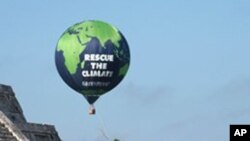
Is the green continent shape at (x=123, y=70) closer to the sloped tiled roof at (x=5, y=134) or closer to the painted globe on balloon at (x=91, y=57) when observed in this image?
the painted globe on balloon at (x=91, y=57)

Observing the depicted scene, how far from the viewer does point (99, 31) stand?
203 feet

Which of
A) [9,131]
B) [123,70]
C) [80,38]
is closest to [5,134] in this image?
[9,131]

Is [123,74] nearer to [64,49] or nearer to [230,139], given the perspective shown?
[64,49]

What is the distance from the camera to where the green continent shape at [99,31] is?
61.8m

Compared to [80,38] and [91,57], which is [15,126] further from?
[80,38]

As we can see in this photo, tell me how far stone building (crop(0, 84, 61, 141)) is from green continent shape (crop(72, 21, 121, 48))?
7296 millimetres

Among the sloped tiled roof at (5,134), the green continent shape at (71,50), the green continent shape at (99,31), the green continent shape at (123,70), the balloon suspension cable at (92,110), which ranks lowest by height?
the sloped tiled roof at (5,134)

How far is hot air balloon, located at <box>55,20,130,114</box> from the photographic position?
61.6 m

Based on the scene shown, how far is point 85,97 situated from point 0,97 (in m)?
7.27

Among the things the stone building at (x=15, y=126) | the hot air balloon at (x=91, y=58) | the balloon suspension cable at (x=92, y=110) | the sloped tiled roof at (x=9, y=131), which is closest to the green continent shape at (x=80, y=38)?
the hot air balloon at (x=91, y=58)

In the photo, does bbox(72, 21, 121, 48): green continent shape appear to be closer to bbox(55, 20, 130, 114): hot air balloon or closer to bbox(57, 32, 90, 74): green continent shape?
bbox(55, 20, 130, 114): hot air balloon

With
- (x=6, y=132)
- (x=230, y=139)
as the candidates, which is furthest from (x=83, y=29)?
(x=230, y=139)

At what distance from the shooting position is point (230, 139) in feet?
135

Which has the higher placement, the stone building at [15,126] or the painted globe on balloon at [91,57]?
the painted globe on balloon at [91,57]
